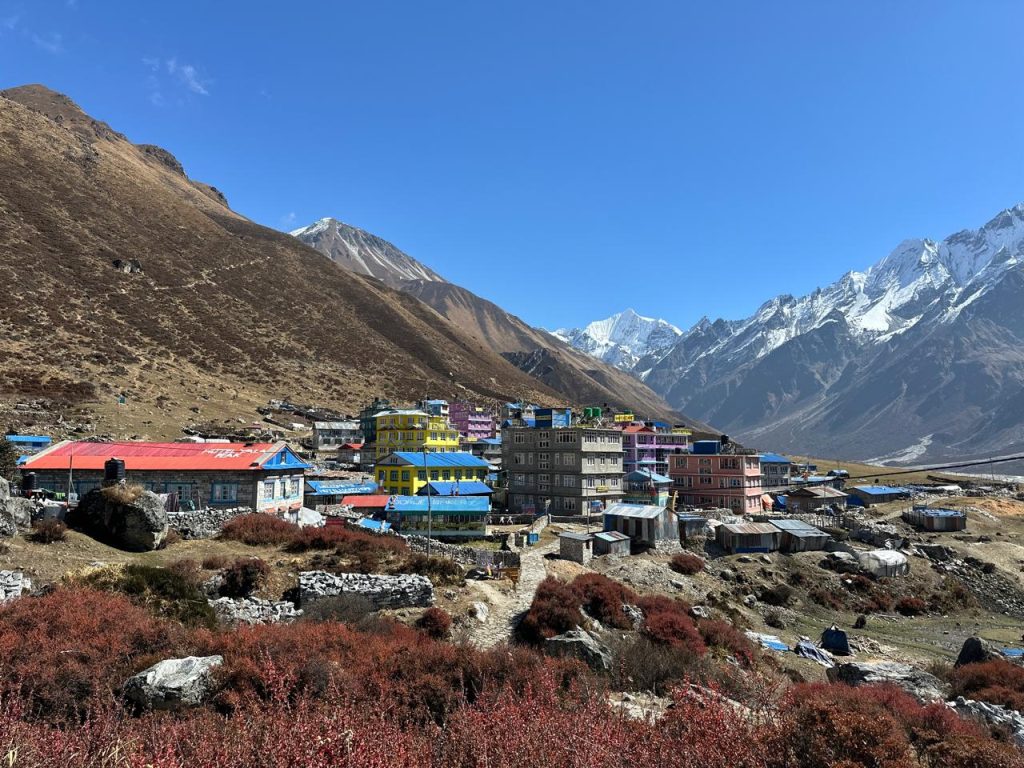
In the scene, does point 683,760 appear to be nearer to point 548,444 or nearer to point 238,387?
point 548,444

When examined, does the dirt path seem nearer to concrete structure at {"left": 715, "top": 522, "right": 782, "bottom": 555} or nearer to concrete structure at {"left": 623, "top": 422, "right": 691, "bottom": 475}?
concrete structure at {"left": 715, "top": 522, "right": 782, "bottom": 555}

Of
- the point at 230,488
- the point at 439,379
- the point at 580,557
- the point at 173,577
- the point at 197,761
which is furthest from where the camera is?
the point at 439,379

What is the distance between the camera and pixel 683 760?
8492 mm

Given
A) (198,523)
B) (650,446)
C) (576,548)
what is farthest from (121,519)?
(650,446)

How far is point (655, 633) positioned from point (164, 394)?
261 ft

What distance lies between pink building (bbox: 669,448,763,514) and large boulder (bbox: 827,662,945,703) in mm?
43032

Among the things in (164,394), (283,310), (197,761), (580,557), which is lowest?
(580,557)

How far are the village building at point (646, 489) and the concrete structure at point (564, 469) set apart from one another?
1.81 m

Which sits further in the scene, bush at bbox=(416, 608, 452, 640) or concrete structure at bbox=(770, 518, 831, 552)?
concrete structure at bbox=(770, 518, 831, 552)

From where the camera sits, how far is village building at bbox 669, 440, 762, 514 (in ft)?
236

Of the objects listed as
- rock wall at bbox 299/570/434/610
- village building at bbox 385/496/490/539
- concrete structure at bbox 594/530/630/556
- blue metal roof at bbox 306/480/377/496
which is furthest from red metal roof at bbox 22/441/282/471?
concrete structure at bbox 594/530/630/556

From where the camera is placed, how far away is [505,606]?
2578 cm

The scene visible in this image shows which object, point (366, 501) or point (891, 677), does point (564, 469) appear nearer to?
point (366, 501)

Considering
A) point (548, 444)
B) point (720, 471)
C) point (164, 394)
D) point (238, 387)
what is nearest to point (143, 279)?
point (238, 387)
